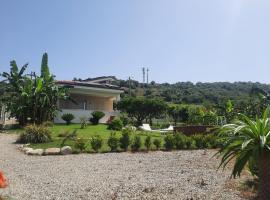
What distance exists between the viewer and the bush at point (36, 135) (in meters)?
19.1

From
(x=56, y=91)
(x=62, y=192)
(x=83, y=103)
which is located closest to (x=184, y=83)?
(x=83, y=103)

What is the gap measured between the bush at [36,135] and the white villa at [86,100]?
1321 centimetres

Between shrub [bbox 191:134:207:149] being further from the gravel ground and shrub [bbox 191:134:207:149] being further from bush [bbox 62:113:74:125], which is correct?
bush [bbox 62:113:74:125]

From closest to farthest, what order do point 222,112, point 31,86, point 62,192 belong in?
point 62,192 → point 31,86 → point 222,112

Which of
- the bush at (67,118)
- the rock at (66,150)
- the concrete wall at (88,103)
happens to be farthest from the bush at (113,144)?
the concrete wall at (88,103)

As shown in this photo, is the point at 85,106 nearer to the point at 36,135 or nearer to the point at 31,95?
→ the point at 31,95

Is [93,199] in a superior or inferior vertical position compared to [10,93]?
inferior

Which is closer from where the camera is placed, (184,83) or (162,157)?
(162,157)

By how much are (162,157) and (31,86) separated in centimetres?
1648

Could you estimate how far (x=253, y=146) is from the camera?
5387 millimetres

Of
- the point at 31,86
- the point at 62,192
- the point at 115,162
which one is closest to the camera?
the point at 62,192

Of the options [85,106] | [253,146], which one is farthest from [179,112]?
[253,146]

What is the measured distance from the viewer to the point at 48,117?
29297mm

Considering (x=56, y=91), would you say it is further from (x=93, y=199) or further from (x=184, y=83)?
(x=184, y=83)
